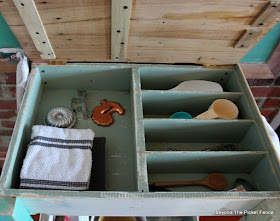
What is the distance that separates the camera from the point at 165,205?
0.82 meters

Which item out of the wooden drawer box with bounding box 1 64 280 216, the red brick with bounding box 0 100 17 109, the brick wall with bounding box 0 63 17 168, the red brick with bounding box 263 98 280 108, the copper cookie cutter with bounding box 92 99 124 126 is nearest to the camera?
the wooden drawer box with bounding box 1 64 280 216

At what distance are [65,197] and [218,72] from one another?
2.47 feet

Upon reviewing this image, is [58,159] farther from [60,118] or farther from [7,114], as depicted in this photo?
[7,114]

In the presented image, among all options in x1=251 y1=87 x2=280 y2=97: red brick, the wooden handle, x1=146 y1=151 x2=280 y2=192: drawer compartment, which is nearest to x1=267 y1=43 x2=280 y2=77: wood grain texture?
x1=251 y1=87 x2=280 y2=97: red brick

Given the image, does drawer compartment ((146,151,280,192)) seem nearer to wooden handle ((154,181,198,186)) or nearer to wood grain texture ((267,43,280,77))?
wooden handle ((154,181,198,186))

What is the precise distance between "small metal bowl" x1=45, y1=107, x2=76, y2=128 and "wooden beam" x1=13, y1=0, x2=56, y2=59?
202 mm

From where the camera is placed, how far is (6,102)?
1310 millimetres

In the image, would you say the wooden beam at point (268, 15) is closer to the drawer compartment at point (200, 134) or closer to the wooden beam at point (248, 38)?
the wooden beam at point (248, 38)

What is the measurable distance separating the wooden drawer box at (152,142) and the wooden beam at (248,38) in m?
0.13

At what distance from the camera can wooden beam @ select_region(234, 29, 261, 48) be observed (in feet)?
3.07

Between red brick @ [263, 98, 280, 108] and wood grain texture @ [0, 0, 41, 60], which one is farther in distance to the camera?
red brick @ [263, 98, 280, 108]

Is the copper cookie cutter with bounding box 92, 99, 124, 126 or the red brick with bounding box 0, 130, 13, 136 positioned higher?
the red brick with bounding box 0, 130, 13, 136

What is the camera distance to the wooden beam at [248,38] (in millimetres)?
935

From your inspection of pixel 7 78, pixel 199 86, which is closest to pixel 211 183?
pixel 199 86
